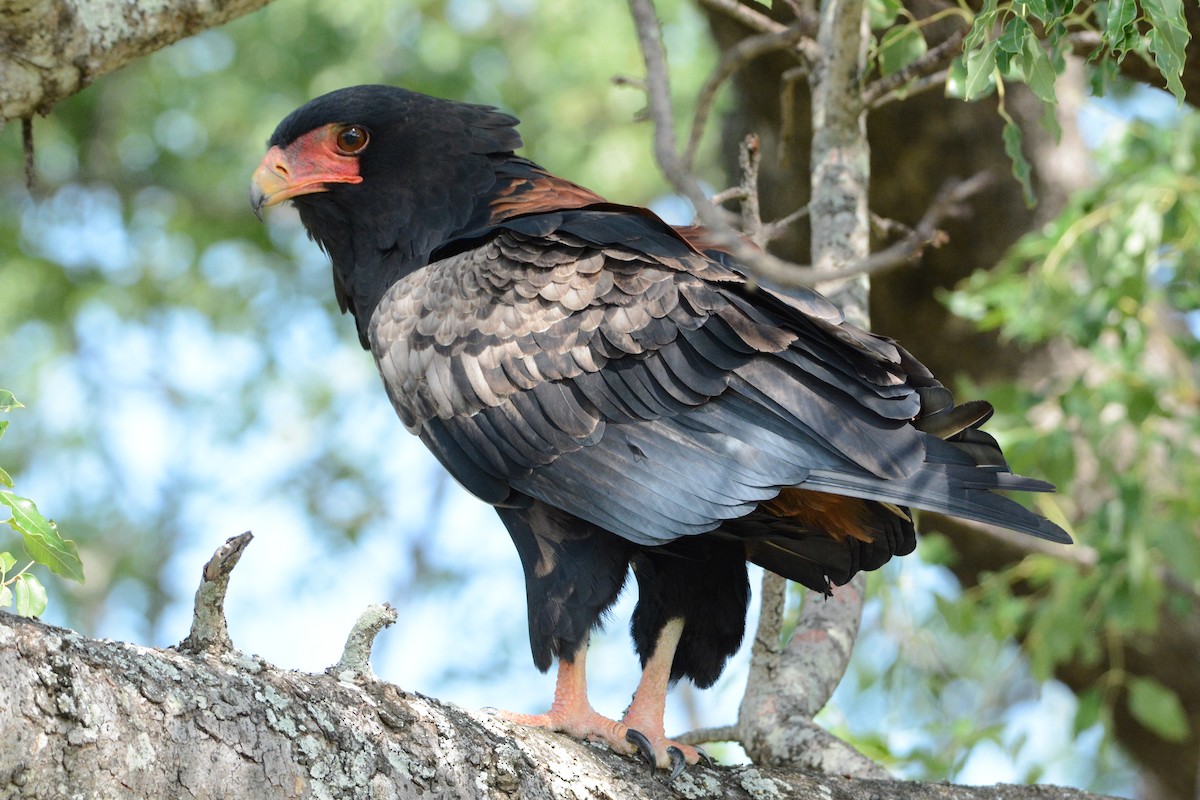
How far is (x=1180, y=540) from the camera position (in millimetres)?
5145

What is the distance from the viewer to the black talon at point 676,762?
304 cm

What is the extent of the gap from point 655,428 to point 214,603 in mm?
1310

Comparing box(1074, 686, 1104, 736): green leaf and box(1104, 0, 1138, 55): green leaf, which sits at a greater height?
box(1104, 0, 1138, 55): green leaf

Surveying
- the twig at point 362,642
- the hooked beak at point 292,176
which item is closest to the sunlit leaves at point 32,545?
the twig at point 362,642

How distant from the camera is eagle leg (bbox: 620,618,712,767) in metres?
3.11

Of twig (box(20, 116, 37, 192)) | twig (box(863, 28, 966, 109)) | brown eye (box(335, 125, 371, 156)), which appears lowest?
twig (box(20, 116, 37, 192))

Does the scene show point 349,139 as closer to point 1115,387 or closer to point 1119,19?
point 1119,19

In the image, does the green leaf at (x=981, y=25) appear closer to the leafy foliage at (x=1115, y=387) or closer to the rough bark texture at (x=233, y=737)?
the rough bark texture at (x=233, y=737)

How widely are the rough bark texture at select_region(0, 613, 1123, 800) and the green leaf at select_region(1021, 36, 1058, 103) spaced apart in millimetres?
1808

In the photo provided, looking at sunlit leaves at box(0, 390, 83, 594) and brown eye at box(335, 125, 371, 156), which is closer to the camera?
sunlit leaves at box(0, 390, 83, 594)

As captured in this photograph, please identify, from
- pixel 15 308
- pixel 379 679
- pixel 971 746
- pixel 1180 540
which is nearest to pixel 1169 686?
pixel 1180 540

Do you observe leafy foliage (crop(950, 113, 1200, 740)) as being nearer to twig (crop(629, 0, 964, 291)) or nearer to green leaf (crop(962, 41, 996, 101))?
green leaf (crop(962, 41, 996, 101))

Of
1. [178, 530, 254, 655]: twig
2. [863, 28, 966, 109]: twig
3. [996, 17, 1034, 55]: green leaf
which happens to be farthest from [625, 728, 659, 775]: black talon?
[863, 28, 966, 109]: twig

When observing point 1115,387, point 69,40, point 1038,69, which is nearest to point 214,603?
point 69,40
